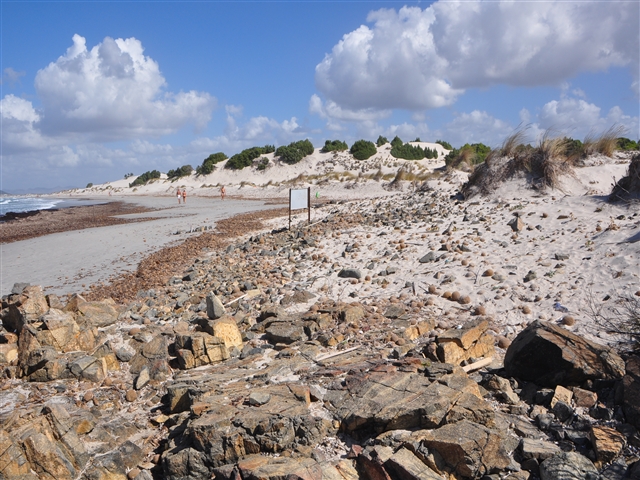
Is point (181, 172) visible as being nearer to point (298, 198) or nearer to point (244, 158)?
point (244, 158)

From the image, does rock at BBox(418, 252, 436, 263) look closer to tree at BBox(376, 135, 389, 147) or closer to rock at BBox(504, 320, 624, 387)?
rock at BBox(504, 320, 624, 387)

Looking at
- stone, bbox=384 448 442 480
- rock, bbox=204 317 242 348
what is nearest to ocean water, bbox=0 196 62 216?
rock, bbox=204 317 242 348

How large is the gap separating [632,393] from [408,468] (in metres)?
2.26

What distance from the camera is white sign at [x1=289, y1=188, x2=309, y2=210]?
15.5 metres

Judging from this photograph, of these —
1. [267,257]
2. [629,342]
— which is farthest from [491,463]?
[267,257]

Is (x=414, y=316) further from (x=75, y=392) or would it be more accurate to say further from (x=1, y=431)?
(x=1, y=431)

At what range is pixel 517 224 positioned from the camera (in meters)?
10.9

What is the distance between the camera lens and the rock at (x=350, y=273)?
981 cm

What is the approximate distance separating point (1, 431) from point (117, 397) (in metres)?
1.61

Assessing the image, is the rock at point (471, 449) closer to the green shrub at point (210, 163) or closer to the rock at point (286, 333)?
the rock at point (286, 333)

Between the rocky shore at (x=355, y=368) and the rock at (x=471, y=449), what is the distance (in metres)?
0.02

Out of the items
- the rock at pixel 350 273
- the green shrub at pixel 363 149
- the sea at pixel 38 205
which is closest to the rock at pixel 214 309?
the rock at pixel 350 273

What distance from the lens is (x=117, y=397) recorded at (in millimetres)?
5906

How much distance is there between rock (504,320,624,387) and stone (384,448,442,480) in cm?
196
